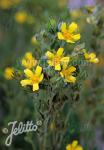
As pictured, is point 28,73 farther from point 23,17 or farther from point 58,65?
point 23,17

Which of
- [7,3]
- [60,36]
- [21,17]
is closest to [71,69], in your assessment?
[60,36]

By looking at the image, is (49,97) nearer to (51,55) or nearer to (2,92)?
(51,55)

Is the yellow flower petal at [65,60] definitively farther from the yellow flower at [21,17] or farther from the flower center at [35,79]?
the yellow flower at [21,17]

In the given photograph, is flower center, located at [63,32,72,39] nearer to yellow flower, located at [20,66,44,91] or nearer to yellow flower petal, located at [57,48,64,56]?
yellow flower petal, located at [57,48,64,56]

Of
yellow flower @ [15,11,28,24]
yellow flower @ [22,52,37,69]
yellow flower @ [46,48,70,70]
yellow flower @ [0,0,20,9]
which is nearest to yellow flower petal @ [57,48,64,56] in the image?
yellow flower @ [46,48,70,70]

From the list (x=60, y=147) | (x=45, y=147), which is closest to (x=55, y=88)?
(x=45, y=147)

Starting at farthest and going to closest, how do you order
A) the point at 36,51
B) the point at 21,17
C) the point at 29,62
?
1. the point at 21,17
2. the point at 36,51
3. the point at 29,62

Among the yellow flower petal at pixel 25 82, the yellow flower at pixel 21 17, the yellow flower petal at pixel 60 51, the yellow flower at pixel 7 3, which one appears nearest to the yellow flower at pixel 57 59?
the yellow flower petal at pixel 60 51
